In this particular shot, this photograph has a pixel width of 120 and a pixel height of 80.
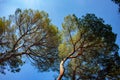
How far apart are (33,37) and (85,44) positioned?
418 centimetres

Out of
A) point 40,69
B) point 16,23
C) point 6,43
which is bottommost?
point 40,69

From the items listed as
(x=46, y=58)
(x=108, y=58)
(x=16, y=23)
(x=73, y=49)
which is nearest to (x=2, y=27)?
(x=16, y=23)

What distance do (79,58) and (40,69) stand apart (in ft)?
10.4

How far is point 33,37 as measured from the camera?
20531mm

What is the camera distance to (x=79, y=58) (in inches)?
803

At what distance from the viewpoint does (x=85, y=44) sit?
62.7ft

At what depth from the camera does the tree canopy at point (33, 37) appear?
20266 mm

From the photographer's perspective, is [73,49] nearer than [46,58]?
Yes

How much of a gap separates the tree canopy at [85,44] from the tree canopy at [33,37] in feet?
2.87

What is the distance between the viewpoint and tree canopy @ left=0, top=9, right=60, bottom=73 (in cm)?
2027

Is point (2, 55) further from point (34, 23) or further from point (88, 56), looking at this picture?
point (88, 56)

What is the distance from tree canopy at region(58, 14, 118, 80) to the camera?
18406mm

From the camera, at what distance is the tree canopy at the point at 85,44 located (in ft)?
60.4

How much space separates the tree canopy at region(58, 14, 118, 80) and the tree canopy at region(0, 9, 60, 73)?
873mm
